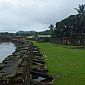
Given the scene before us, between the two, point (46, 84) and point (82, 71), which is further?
point (82, 71)

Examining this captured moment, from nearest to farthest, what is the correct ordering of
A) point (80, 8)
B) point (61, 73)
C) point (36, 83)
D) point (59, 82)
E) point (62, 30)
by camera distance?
point (36, 83) → point (59, 82) → point (61, 73) → point (80, 8) → point (62, 30)

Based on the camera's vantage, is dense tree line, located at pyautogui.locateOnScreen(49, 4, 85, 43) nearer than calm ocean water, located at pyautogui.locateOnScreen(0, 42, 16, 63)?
No

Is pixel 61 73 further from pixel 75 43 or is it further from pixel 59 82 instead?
pixel 75 43

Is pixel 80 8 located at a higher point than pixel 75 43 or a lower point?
higher

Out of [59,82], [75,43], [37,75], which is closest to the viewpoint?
[59,82]

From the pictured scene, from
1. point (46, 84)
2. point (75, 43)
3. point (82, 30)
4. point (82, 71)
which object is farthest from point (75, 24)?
point (46, 84)

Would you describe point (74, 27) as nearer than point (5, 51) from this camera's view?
No

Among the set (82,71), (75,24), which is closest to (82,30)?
(75,24)

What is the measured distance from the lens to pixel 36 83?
1711cm

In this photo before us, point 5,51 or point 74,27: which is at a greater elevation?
point 74,27

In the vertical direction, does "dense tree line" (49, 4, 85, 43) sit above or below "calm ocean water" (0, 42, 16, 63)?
above

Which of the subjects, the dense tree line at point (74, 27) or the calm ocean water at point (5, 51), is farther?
the dense tree line at point (74, 27)

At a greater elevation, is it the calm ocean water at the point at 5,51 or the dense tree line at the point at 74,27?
the dense tree line at the point at 74,27

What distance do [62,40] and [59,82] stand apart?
7982 centimetres
